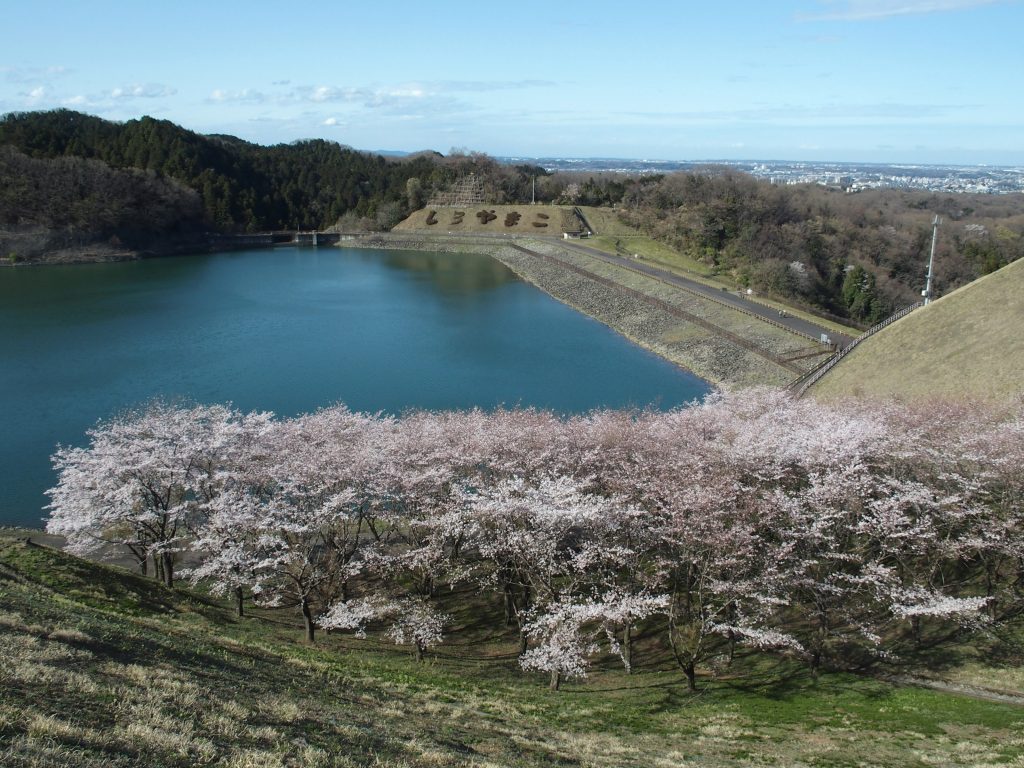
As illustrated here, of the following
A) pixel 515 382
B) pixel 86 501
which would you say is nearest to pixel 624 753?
pixel 86 501

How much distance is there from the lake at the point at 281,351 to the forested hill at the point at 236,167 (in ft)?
79.2

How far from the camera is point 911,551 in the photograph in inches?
529

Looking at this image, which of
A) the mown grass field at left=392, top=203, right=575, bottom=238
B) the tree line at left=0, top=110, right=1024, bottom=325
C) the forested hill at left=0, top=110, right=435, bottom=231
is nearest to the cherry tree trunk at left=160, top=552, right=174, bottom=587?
the tree line at left=0, top=110, right=1024, bottom=325

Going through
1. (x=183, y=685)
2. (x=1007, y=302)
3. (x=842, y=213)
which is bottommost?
(x=183, y=685)

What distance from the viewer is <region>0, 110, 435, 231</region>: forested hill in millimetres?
76125

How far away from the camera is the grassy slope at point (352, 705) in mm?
6160

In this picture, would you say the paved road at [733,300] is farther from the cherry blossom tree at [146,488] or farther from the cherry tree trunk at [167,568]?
the cherry tree trunk at [167,568]

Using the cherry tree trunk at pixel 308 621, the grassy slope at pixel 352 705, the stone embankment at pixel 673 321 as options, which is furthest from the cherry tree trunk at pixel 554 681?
the stone embankment at pixel 673 321

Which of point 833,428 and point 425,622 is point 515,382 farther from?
point 425,622

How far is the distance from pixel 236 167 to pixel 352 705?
9160cm

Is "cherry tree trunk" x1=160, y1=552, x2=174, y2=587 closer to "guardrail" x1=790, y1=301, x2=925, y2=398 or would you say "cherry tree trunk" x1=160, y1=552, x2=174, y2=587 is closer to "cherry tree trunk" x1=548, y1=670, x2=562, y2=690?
"cherry tree trunk" x1=548, y1=670, x2=562, y2=690

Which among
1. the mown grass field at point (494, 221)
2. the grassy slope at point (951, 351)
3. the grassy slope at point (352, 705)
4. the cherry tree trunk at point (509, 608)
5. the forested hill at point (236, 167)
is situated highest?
the forested hill at point (236, 167)

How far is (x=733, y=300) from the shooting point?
136ft

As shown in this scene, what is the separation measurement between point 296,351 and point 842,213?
54.5 meters
